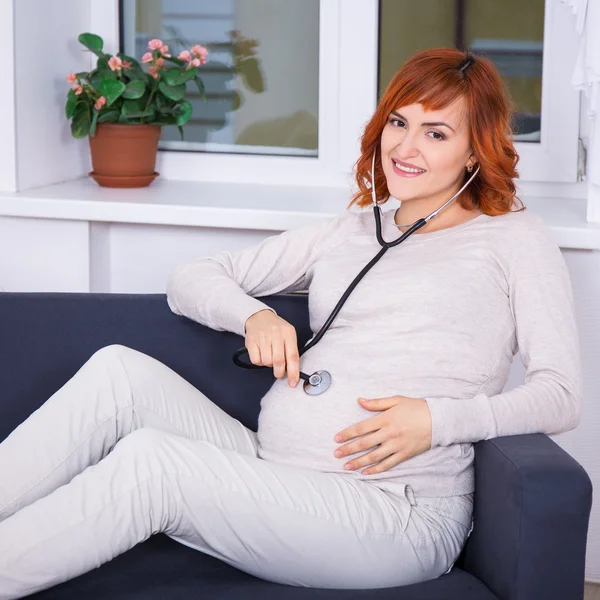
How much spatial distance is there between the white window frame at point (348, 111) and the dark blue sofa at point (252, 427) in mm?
808

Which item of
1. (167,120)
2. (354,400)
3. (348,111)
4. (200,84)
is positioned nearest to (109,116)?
(167,120)

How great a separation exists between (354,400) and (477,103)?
56cm

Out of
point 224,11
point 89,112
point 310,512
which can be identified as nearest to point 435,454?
point 310,512

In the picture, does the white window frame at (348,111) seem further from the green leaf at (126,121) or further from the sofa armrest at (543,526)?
the sofa armrest at (543,526)

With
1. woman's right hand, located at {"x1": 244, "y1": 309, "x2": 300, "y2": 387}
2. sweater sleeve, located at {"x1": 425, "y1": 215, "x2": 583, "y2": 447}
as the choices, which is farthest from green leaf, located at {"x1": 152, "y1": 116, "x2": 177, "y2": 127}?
sweater sleeve, located at {"x1": 425, "y1": 215, "x2": 583, "y2": 447}

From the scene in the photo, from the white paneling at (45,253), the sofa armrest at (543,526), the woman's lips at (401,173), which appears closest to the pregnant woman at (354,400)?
the woman's lips at (401,173)

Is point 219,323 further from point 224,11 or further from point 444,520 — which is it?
point 224,11

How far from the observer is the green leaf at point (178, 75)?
8.20 ft

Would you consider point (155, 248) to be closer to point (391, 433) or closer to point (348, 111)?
point (348, 111)

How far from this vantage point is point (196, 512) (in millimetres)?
1416

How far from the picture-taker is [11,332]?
6.04 ft

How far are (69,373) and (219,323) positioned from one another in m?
0.33

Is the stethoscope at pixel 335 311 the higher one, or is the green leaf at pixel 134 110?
the green leaf at pixel 134 110

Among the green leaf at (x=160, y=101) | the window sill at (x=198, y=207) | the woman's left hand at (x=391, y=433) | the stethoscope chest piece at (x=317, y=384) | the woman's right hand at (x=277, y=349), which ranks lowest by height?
the woman's left hand at (x=391, y=433)
